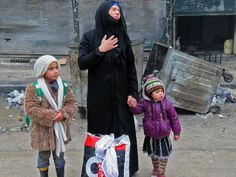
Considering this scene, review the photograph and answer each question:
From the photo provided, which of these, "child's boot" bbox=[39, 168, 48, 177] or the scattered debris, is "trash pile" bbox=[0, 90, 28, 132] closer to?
"child's boot" bbox=[39, 168, 48, 177]

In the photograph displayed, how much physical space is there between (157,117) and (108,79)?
0.62 metres

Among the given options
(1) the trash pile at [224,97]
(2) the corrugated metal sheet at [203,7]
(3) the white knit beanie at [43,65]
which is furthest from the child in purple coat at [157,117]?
(2) the corrugated metal sheet at [203,7]

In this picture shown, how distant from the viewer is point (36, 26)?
429 inches

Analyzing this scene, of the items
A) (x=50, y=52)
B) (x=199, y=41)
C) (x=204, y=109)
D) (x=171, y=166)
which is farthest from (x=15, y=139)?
(x=199, y=41)

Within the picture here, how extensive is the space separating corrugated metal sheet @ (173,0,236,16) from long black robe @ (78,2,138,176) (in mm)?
6606

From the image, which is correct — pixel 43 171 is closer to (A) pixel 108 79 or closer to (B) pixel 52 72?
(B) pixel 52 72

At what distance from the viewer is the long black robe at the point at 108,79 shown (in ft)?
12.8

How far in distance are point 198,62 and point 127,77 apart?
2.72 m

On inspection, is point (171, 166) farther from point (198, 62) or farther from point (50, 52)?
point (50, 52)

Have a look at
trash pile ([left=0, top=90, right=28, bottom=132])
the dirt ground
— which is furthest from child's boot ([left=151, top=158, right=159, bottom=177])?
trash pile ([left=0, top=90, right=28, bottom=132])

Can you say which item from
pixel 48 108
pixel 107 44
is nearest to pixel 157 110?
pixel 107 44

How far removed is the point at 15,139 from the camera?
5.95 metres

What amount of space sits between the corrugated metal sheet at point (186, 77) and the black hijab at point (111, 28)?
262cm

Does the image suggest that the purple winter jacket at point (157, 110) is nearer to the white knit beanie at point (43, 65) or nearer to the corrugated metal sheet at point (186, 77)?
the white knit beanie at point (43, 65)
